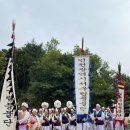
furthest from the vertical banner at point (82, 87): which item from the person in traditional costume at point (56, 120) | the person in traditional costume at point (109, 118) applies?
the person in traditional costume at point (109, 118)

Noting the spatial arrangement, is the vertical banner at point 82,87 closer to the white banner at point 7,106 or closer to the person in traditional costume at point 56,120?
the white banner at point 7,106

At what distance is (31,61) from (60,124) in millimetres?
35567

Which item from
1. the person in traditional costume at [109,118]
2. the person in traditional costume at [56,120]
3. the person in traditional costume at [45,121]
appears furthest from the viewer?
the person in traditional costume at [109,118]

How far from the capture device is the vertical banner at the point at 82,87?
1450cm

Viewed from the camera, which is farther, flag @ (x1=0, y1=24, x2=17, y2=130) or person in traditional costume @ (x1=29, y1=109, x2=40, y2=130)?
person in traditional costume @ (x1=29, y1=109, x2=40, y2=130)

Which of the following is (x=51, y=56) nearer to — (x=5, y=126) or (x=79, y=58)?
(x=79, y=58)

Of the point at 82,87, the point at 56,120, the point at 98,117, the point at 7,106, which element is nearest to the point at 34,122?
the point at 56,120

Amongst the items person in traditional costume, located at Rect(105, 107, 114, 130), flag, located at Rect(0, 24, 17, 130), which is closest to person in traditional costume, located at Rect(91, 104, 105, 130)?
person in traditional costume, located at Rect(105, 107, 114, 130)

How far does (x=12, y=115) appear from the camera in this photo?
1114 centimetres

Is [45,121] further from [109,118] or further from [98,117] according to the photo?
[109,118]

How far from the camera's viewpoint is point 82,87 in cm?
1455

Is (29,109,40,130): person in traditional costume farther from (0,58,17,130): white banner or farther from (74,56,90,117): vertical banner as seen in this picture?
(0,58,17,130): white banner

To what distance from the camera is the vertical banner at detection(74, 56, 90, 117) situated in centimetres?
1450

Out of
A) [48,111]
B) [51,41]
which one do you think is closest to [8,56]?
[48,111]
